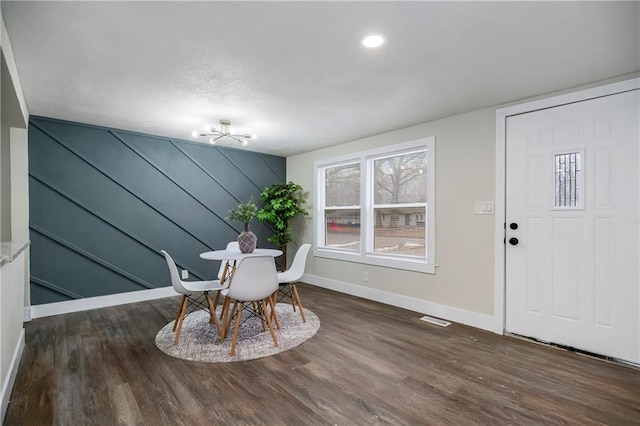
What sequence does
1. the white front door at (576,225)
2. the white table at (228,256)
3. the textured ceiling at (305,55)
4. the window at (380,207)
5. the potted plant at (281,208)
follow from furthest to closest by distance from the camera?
the potted plant at (281,208)
the window at (380,207)
the white table at (228,256)
the white front door at (576,225)
the textured ceiling at (305,55)

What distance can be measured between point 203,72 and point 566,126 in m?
3.16

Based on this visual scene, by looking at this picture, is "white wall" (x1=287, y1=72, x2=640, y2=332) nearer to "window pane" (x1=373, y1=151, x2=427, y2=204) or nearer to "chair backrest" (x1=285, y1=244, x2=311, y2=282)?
"window pane" (x1=373, y1=151, x2=427, y2=204)

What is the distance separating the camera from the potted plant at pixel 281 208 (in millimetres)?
5120

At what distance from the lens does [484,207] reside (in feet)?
10.6

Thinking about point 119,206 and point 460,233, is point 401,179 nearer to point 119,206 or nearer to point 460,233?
point 460,233

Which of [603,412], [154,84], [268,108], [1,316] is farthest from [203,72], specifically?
[603,412]

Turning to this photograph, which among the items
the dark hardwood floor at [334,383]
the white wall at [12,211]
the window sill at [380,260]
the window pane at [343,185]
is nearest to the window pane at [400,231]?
the window sill at [380,260]

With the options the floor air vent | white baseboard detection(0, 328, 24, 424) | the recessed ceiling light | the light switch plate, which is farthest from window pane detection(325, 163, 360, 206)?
white baseboard detection(0, 328, 24, 424)

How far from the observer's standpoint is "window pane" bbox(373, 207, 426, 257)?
12.8ft

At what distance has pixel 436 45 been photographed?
200 cm

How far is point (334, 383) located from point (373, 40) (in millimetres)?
2326

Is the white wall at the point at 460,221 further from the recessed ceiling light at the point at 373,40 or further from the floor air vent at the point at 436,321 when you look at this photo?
the recessed ceiling light at the point at 373,40

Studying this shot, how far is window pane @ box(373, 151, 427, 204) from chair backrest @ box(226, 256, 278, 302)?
7.12 ft

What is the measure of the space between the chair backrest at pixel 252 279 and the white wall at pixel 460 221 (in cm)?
198
